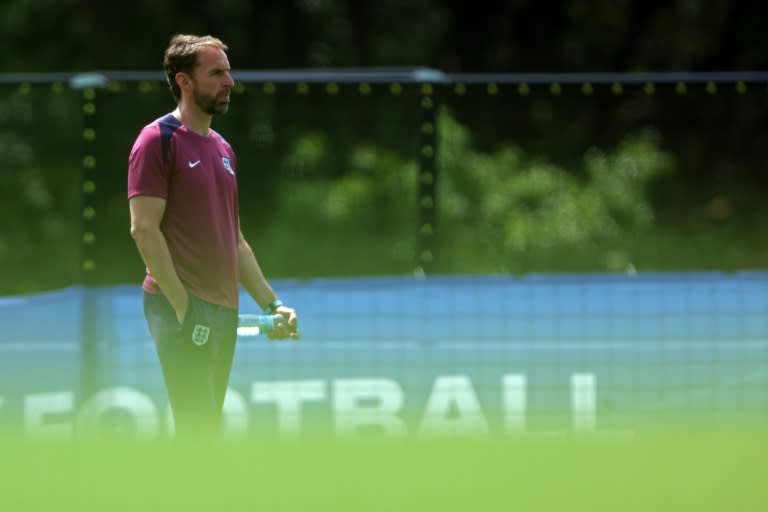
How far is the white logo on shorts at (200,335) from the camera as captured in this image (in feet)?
18.0

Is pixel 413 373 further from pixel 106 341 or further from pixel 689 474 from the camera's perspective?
pixel 689 474

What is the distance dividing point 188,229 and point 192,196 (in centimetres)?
12

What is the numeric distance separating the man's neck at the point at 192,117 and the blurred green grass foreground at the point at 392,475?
2117 mm

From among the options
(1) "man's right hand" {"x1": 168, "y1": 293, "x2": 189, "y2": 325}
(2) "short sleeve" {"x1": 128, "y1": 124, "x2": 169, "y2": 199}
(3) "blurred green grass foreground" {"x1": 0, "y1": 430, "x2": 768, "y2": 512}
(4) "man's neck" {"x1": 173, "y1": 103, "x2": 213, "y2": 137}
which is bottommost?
(3) "blurred green grass foreground" {"x1": 0, "y1": 430, "x2": 768, "y2": 512}

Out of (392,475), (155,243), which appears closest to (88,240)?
(155,243)

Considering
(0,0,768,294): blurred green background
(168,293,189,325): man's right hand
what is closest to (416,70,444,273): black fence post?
(0,0,768,294): blurred green background

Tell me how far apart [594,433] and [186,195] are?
393 cm

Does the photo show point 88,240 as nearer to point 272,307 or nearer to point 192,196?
point 272,307

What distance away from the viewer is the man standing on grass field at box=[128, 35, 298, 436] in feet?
17.7

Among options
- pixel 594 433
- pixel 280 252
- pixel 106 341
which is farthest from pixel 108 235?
pixel 594 433

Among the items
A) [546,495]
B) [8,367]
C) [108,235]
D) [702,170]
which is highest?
[702,170]

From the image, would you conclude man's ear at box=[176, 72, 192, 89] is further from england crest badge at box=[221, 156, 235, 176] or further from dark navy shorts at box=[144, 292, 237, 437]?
dark navy shorts at box=[144, 292, 237, 437]

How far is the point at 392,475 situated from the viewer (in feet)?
10.5

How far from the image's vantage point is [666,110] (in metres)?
11.7
